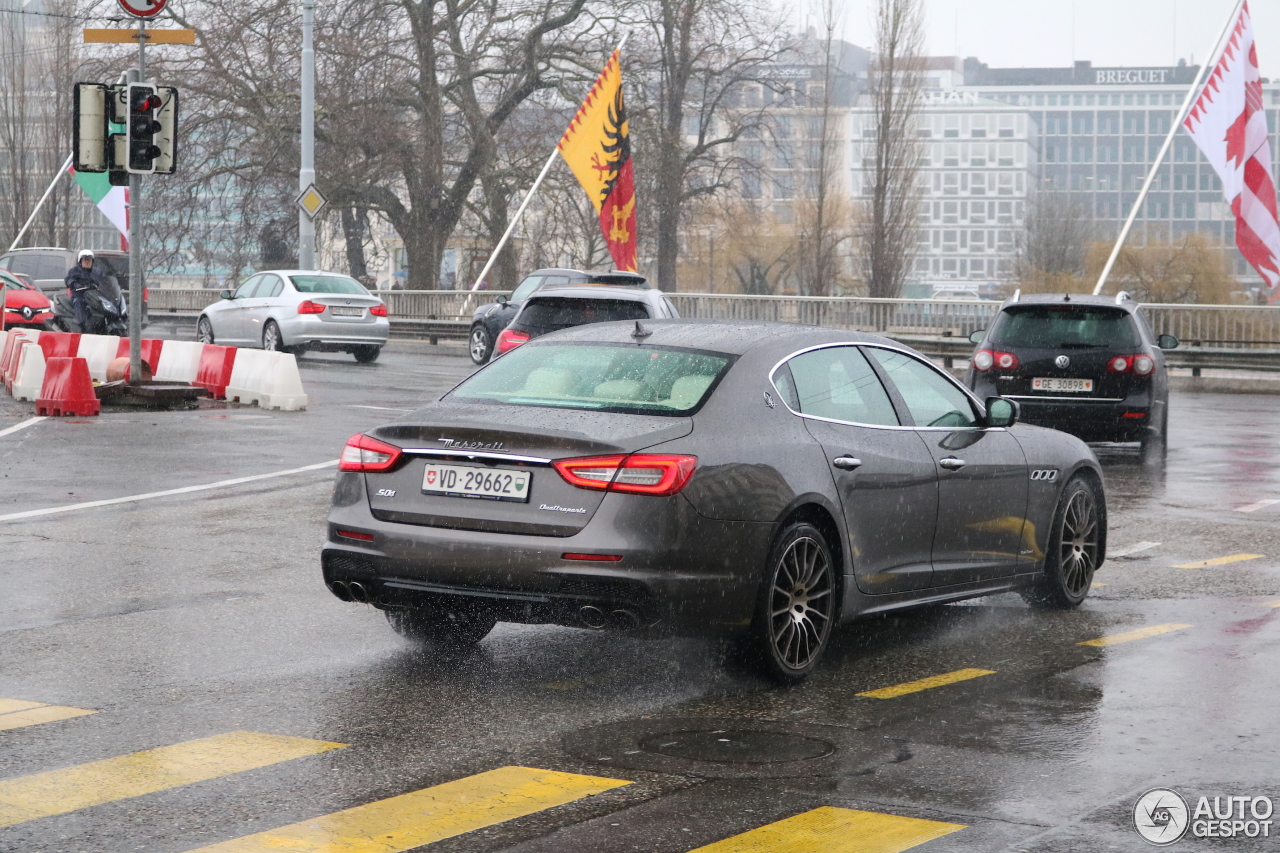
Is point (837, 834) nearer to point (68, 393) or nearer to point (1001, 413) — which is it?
point (1001, 413)

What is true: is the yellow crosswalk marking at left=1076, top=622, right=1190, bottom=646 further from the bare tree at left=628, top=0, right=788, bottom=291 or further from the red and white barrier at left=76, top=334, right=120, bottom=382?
the bare tree at left=628, top=0, right=788, bottom=291

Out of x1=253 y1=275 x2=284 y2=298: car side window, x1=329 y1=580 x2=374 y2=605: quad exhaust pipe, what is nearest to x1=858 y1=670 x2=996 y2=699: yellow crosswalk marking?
x1=329 y1=580 x2=374 y2=605: quad exhaust pipe

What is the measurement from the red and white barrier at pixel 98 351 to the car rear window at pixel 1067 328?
1228 centimetres

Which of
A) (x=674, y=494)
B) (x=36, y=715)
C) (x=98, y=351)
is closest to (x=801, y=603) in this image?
(x=674, y=494)

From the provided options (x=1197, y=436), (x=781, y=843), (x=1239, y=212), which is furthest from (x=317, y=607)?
(x=1239, y=212)

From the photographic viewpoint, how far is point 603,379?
7113 millimetres

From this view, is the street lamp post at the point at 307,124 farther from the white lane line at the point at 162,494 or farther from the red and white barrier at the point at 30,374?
the white lane line at the point at 162,494

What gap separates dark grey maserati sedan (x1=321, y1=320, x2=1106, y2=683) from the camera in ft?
21.0

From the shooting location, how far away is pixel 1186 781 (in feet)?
17.7

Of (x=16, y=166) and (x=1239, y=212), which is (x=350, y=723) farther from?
(x=16, y=166)

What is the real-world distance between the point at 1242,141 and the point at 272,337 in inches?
669

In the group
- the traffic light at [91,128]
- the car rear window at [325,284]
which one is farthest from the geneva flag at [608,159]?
the traffic light at [91,128]

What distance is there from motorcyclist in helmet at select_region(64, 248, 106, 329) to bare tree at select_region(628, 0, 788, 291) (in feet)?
61.7

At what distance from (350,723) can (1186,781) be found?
271 centimetres
